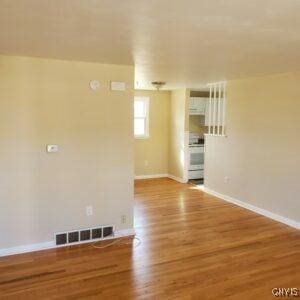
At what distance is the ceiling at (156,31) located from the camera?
178 centimetres

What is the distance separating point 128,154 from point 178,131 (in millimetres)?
3609

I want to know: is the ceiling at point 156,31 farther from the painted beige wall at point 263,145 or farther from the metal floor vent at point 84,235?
the metal floor vent at point 84,235

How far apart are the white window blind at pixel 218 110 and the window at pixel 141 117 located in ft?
5.87

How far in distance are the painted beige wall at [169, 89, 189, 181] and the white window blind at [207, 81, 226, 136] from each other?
860 mm

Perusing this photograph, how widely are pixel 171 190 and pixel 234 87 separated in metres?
2.48

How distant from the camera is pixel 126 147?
Result: 3867 millimetres

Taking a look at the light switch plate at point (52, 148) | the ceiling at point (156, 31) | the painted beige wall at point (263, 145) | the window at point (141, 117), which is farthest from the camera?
the window at point (141, 117)

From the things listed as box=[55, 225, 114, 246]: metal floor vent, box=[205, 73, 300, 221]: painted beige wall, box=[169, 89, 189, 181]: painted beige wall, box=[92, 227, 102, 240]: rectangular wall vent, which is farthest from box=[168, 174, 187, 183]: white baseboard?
box=[92, 227, 102, 240]: rectangular wall vent

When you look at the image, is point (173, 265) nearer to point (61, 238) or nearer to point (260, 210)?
point (61, 238)

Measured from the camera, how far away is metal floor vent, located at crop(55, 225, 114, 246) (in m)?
3.61

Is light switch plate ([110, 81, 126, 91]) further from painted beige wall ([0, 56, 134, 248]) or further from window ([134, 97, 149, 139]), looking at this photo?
window ([134, 97, 149, 139])

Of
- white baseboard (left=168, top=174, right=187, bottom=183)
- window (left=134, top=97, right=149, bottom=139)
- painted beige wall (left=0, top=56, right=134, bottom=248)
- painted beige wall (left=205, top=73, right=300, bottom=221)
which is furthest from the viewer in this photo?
window (left=134, top=97, right=149, bottom=139)

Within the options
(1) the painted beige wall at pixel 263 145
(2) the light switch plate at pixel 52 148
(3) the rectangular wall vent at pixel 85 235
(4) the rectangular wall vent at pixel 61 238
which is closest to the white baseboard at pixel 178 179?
(1) the painted beige wall at pixel 263 145

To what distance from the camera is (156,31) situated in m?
2.27
